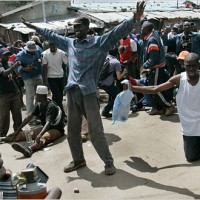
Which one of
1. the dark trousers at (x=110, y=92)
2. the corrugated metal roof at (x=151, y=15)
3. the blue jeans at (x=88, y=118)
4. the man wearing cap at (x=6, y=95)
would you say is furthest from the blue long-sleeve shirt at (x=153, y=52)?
the corrugated metal roof at (x=151, y=15)

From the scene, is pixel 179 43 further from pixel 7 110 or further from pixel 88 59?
pixel 88 59

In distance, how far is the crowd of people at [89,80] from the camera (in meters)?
4.65

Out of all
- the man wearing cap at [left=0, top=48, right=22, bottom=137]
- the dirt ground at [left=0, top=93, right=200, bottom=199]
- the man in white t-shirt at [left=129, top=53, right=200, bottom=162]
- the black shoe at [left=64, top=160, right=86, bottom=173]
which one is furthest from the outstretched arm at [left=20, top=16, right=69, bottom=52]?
the man wearing cap at [left=0, top=48, right=22, bottom=137]

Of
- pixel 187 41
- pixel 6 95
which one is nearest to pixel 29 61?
pixel 6 95

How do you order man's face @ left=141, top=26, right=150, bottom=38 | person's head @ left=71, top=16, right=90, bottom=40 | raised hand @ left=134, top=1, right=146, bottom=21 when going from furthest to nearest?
man's face @ left=141, top=26, right=150, bottom=38, person's head @ left=71, top=16, right=90, bottom=40, raised hand @ left=134, top=1, right=146, bottom=21

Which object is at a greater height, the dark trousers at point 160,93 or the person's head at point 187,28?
the person's head at point 187,28

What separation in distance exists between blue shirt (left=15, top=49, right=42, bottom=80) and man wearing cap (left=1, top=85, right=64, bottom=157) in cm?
127

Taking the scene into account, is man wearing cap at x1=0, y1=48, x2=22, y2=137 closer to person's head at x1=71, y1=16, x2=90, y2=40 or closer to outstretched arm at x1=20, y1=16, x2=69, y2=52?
outstretched arm at x1=20, y1=16, x2=69, y2=52

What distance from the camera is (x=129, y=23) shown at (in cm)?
430

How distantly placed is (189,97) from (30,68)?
148 inches

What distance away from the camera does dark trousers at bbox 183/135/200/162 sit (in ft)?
16.1

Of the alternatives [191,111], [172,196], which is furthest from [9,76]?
[172,196]

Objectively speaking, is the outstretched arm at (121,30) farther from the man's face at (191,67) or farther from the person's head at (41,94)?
the person's head at (41,94)

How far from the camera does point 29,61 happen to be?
762cm
